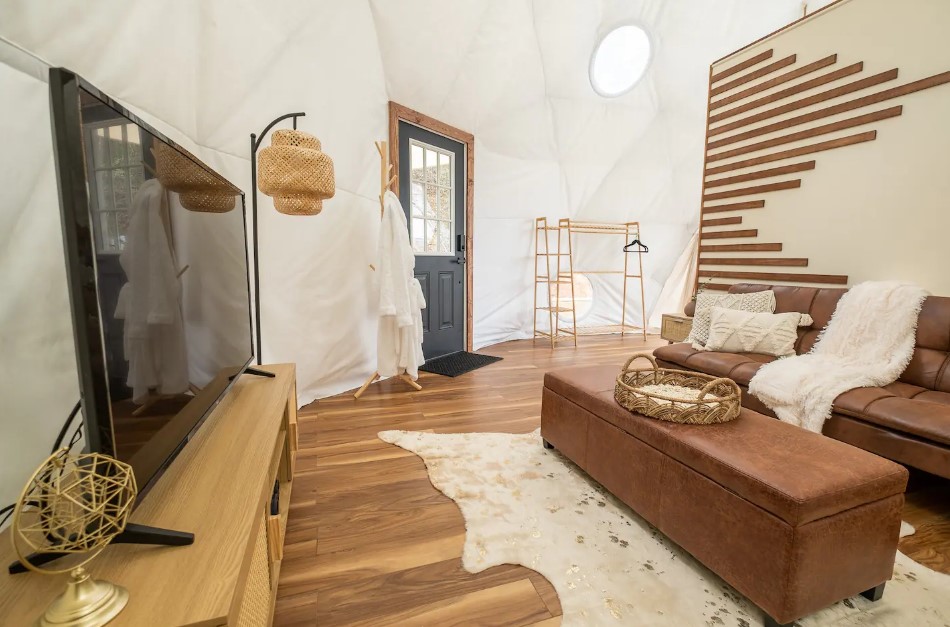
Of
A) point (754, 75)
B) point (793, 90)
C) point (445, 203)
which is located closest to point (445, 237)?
point (445, 203)

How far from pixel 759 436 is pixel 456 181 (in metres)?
3.24

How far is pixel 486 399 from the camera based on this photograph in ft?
9.20

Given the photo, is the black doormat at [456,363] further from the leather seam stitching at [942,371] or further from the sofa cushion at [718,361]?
the leather seam stitching at [942,371]

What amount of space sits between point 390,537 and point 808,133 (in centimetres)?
318

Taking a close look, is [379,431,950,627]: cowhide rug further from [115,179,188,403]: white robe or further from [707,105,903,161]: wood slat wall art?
[707,105,903,161]: wood slat wall art

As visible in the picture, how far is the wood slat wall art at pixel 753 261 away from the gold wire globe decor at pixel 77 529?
333 cm

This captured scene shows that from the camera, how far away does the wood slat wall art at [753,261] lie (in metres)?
2.73

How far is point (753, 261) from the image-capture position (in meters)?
2.99

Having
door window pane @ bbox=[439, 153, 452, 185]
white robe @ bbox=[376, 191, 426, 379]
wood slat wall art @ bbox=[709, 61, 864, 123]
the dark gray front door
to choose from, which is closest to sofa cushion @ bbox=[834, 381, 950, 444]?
wood slat wall art @ bbox=[709, 61, 864, 123]

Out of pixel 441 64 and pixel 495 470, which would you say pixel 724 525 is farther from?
pixel 441 64

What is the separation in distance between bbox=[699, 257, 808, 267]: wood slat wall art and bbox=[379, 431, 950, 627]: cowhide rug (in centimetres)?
173

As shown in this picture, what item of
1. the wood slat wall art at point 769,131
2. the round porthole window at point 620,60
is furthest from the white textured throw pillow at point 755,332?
the round porthole window at point 620,60

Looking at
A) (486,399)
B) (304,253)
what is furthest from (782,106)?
(304,253)

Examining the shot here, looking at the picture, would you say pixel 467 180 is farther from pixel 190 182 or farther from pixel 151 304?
pixel 151 304
